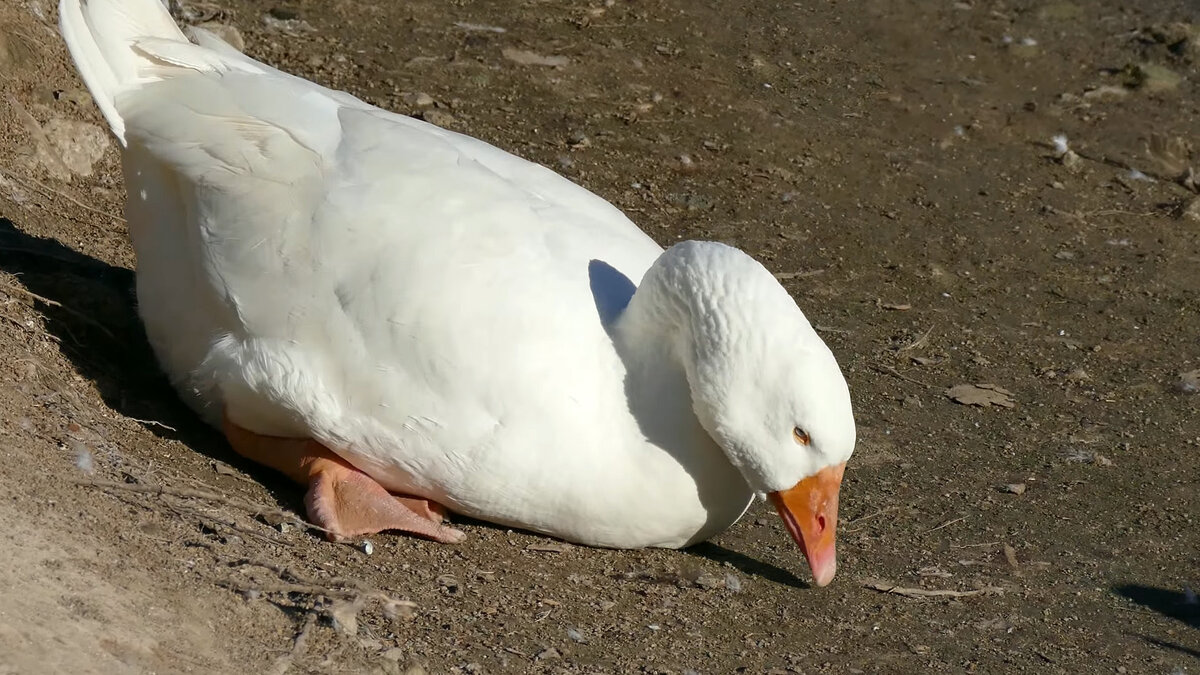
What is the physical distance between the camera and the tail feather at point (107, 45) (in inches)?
212

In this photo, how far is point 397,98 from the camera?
8.58m

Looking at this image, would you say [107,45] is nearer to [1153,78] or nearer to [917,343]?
[917,343]

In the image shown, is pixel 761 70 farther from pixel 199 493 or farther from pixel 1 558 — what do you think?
pixel 1 558

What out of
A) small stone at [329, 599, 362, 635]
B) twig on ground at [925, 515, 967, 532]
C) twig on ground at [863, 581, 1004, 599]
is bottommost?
twig on ground at [925, 515, 967, 532]

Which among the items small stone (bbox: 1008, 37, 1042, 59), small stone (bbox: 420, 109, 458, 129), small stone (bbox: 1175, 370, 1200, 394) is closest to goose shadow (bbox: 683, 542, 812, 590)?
small stone (bbox: 1175, 370, 1200, 394)

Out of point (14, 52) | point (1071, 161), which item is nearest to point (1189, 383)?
point (1071, 161)

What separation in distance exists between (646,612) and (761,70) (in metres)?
5.79

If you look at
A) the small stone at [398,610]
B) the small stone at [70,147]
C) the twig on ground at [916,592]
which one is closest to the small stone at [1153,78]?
the twig on ground at [916,592]

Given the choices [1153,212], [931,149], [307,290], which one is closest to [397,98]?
[931,149]

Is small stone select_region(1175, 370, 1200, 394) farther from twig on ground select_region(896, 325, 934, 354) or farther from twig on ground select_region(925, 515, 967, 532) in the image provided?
twig on ground select_region(925, 515, 967, 532)

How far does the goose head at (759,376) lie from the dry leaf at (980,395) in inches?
80.9

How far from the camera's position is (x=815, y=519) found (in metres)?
4.79

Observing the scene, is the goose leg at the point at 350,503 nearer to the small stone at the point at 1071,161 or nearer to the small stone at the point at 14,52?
the small stone at the point at 14,52

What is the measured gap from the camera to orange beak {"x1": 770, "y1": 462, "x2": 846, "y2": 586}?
15.6ft
